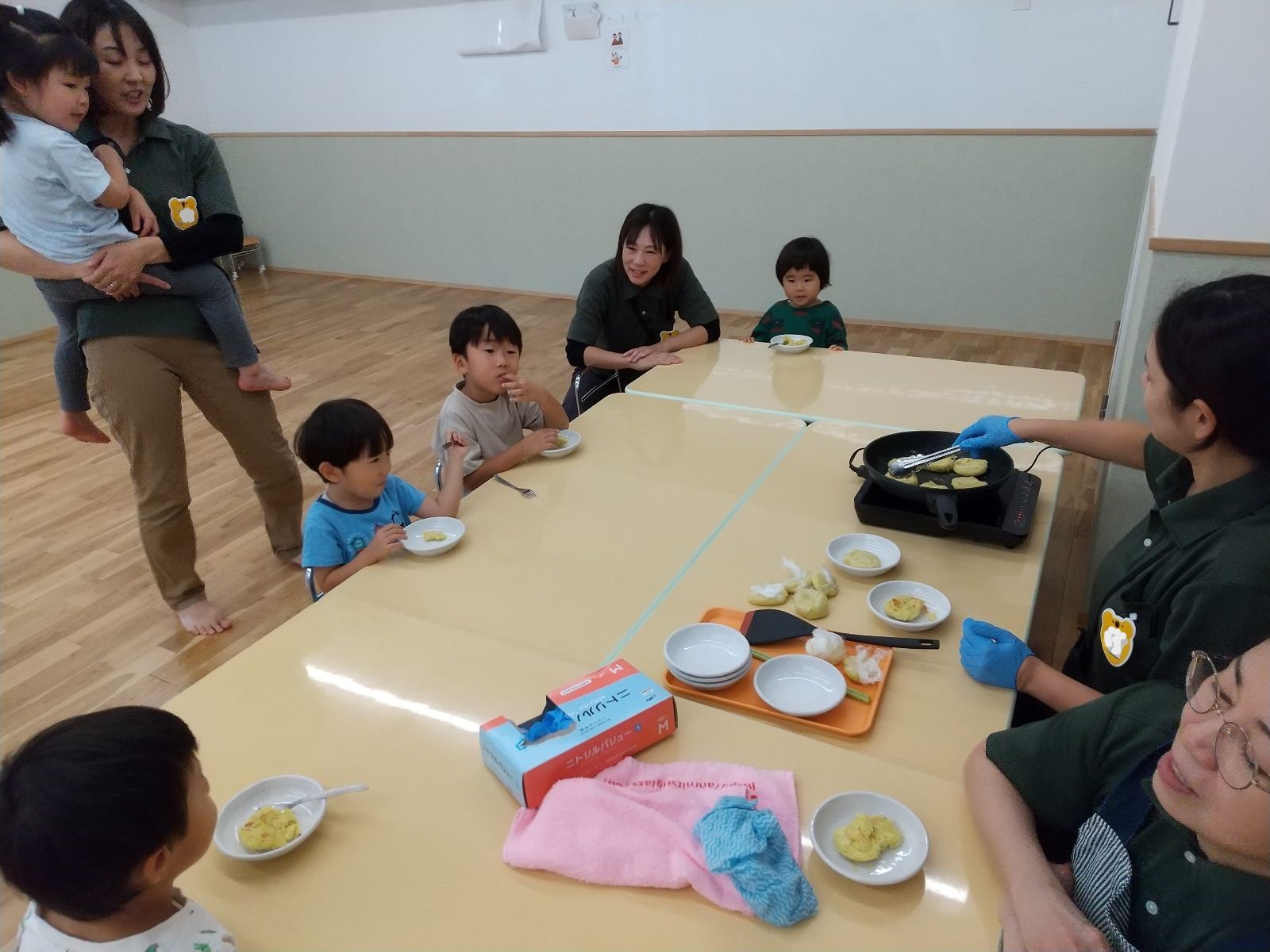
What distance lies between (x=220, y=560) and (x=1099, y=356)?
431 cm

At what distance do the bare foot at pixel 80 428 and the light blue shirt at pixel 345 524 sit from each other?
1.11 m

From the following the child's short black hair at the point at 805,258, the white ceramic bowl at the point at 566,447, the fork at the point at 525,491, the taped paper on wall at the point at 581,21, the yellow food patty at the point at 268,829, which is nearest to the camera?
the yellow food patty at the point at 268,829

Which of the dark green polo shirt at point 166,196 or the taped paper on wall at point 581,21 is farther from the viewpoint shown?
the taped paper on wall at point 581,21

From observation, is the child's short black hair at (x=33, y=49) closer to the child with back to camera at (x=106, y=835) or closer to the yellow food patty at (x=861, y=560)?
the child with back to camera at (x=106, y=835)

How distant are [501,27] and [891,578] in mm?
5200

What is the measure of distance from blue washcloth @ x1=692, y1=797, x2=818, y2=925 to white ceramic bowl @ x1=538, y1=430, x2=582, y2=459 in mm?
1120

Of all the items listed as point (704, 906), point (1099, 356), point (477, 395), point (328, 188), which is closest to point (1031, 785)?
point (704, 906)

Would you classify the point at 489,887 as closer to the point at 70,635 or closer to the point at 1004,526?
the point at 1004,526

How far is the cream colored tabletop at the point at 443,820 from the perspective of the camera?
854 mm

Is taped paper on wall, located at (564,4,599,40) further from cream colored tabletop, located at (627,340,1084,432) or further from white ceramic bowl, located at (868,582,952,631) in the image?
white ceramic bowl, located at (868,582,952,631)

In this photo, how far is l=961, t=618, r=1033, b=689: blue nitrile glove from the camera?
1.14 m

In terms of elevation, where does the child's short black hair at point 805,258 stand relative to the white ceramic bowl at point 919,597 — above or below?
above

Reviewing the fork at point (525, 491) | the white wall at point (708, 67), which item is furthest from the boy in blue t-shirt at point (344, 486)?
the white wall at point (708, 67)

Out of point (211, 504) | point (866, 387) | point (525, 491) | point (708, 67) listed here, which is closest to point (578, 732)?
point (525, 491)
